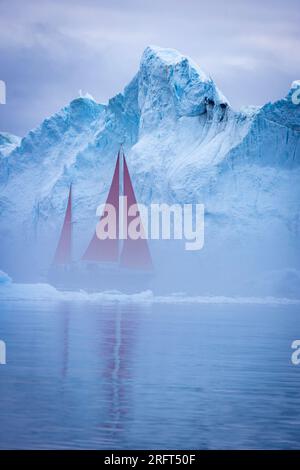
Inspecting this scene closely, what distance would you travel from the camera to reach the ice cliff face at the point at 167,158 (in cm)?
3114

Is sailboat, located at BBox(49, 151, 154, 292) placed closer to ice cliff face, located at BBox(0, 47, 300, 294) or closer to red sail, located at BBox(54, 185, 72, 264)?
red sail, located at BBox(54, 185, 72, 264)

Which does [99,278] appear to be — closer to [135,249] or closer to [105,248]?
[105,248]

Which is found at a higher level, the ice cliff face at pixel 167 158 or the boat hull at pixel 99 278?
the ice cliff face at pixel 167 158

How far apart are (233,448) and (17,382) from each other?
3.30m

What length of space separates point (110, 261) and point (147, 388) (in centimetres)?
2449

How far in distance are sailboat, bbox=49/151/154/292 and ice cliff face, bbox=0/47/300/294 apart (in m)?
1.25

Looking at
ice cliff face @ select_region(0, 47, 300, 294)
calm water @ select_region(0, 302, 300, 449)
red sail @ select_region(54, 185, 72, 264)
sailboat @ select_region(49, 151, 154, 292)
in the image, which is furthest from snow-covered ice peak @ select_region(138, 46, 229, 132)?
calm water @ select_region(0, 302, 300, 449)

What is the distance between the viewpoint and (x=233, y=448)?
19.7 feet

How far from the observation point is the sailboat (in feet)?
106

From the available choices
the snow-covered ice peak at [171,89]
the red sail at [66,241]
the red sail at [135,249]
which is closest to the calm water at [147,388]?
the red sail at [135,249]

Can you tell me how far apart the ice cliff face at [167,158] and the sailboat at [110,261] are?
1.25 meters

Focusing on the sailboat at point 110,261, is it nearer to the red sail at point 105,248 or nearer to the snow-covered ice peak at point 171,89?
the red sail at point 105,248

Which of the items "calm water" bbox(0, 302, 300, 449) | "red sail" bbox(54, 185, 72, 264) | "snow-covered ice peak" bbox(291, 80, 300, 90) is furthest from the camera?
"red sail" bbox(54, 185, 72, 264)

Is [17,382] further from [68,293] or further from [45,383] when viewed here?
[68,293]
